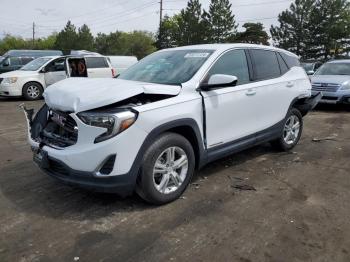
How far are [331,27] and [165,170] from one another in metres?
53.0

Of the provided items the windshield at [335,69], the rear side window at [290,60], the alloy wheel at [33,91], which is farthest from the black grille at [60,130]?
the alloy wheel at [33,91]

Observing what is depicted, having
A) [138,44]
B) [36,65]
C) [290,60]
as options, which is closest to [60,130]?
[290,60]

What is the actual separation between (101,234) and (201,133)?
1578 mm

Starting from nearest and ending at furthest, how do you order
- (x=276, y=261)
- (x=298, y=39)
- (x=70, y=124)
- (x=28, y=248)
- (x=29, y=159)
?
(x=276, y=261) < (x=28, y=248) < (x=70, y=124) < (x=29, y=159) < (x=298, y=39)

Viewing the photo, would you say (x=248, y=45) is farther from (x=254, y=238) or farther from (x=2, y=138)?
(x=2, y=138)

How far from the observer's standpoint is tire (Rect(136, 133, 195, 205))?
13.1ft

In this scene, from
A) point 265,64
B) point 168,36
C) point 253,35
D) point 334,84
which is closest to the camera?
point 265,64

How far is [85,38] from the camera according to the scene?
68000mm

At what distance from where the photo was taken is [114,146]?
3.72 metres

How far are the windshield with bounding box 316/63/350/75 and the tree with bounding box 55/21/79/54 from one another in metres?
58.0

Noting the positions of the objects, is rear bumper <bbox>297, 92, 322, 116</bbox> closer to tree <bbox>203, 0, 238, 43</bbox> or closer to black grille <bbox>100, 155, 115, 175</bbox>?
black grille <bbox>100, 155, 115, 175</bbox>

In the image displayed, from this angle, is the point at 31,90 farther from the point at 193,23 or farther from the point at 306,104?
the point at 193,23

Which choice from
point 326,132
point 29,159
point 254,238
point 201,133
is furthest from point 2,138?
point 326,132

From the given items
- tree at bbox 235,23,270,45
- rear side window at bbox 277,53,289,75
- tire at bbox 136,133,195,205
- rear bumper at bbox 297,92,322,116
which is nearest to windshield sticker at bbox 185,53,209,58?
tire at bbox 136,133,195,205
